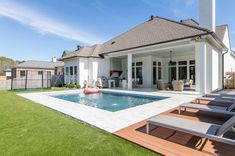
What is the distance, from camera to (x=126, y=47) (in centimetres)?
1526

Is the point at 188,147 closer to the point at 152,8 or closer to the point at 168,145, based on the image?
the point at 168,145

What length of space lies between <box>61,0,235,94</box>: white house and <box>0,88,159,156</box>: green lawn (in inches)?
359

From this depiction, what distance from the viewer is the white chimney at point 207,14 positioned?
11.8 meters

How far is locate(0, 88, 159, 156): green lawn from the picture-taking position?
3.15 m

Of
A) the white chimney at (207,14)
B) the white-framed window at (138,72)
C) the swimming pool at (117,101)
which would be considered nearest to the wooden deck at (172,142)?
the swimming pool at (117,101)

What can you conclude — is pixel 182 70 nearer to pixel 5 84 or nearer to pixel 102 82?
pixel 102 82

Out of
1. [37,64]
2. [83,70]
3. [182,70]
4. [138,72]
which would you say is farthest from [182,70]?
[37,64]

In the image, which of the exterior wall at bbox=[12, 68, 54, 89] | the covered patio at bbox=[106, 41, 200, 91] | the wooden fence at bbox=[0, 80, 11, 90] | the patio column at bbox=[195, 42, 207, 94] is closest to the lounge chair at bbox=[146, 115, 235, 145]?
the patio column at bbox=[195, 42, 207, 94]

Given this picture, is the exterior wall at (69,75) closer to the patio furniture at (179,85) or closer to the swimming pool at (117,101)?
the swimming pool at (117,101)

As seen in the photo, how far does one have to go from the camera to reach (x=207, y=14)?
1203cm

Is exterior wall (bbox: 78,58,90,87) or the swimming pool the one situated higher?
exterior wall (bbox: 78,58,90,87)

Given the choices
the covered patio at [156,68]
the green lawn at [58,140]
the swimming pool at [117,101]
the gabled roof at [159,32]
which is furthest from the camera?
the covered patio at [156,68]

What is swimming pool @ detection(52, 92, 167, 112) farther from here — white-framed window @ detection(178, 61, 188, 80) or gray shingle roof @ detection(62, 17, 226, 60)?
white-framed window @ detection(178, 61, 188, 80)

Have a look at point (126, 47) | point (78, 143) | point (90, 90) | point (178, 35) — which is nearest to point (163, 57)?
Result: point (126, 47)
